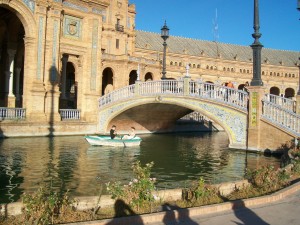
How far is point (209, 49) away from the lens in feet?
235

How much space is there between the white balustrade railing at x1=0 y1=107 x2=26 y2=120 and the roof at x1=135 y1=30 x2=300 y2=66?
34.9 m

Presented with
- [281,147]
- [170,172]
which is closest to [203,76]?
[281,147]

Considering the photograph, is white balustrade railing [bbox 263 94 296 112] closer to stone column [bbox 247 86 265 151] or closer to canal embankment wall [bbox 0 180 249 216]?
stone column [bbox 247 86 265 151]

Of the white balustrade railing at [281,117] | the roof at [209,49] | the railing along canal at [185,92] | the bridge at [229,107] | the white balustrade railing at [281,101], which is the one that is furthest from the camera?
the roof at [209,49]

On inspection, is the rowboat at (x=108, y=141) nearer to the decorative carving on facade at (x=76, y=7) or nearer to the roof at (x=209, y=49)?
the decorative carving on facade at (x=76, y=7)

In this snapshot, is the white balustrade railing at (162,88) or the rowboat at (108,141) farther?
the white balustrade railing at (162,88)

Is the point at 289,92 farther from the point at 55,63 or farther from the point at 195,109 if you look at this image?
the point at 55,63

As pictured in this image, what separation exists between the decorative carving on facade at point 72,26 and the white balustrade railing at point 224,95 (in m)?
11.4

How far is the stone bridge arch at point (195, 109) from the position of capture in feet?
64.0

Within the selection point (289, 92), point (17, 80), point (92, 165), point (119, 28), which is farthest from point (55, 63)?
point (289, 92)

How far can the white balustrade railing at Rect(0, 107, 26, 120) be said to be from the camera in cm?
Answer: 2382

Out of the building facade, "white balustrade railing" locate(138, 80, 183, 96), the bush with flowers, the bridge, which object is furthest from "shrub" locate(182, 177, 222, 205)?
the building facade

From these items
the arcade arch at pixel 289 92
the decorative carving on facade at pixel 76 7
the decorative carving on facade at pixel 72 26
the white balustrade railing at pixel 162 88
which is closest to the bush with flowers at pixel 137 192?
the white balustrade railing at pixel 162 88

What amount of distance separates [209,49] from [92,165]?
60.5m
